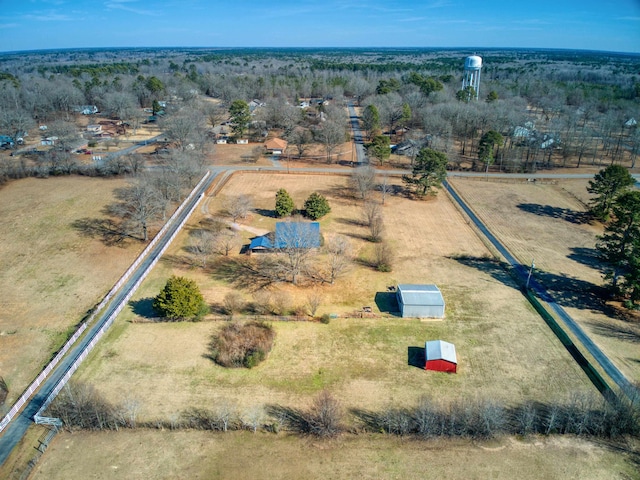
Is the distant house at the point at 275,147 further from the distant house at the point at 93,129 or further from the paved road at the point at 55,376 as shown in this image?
the paved road at the point at 55,376

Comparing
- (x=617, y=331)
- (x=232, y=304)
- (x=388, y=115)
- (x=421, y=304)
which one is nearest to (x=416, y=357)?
(x=421, y=304)

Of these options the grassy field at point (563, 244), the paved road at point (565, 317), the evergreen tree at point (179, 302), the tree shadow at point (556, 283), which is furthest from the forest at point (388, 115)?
the evergreen tree at point (179, 302)

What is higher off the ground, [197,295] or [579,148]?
[579,148]

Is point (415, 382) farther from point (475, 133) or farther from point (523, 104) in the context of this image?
point (523, 104)

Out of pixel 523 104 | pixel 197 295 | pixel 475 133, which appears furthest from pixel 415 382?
pixel 523 104

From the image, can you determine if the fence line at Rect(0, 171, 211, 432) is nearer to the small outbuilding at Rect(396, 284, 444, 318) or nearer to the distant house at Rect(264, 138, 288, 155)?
the small outbuilding at Rect(396, 284, 444, 318)

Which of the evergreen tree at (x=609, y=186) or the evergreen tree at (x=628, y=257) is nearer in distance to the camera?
the evergreen tree at (x=628, y=257)

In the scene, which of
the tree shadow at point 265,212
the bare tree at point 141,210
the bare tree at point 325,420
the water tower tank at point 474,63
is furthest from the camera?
the water tower tank at point 474,63
